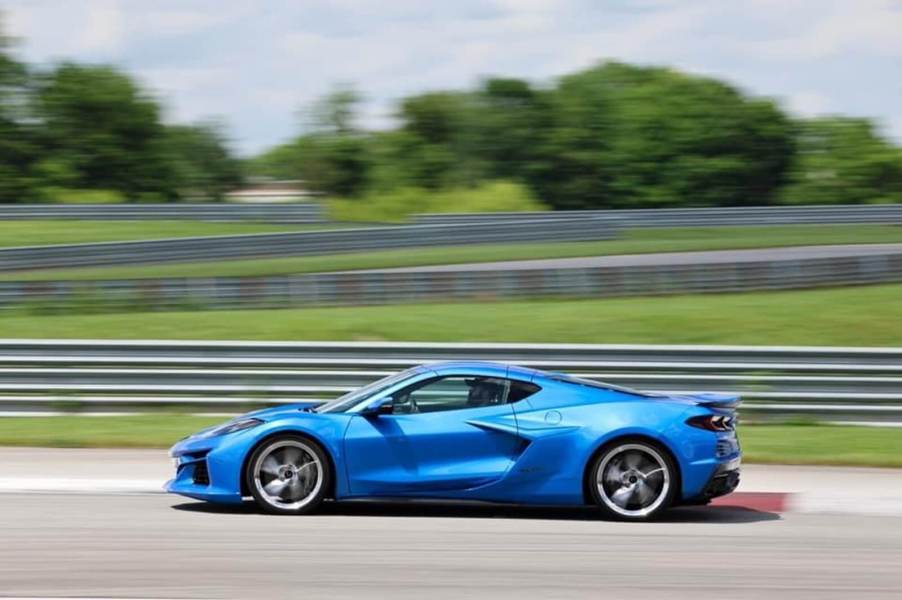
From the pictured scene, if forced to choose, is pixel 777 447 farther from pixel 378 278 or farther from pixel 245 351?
pixel 378 278

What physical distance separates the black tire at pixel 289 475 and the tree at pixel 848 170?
58097 millimetres

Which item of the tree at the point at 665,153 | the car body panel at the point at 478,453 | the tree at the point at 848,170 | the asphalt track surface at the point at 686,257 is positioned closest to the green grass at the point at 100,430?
the car body panel at the point at 478,453

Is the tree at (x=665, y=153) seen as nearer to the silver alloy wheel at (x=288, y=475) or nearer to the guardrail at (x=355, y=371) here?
the guardrail at (x=355, y=371)

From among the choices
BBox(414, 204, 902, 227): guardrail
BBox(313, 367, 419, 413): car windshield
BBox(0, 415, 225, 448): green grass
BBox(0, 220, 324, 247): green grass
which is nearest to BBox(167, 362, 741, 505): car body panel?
BBox(313, 367, 419, 413): car windshield

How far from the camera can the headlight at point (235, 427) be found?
844 centimetres

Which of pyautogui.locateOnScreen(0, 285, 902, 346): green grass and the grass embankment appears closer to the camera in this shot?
the grass embankment

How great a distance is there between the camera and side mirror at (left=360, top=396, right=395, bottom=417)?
27.4ft

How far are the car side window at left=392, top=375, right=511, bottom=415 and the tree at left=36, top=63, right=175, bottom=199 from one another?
52.6m

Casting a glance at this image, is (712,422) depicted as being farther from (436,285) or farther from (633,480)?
(436,285)

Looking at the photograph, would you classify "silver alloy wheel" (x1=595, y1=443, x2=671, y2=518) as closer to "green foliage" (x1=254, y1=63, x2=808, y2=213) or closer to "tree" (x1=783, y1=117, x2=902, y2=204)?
"green foliage" (x1=254, y1=63, x2=808, y2=213)

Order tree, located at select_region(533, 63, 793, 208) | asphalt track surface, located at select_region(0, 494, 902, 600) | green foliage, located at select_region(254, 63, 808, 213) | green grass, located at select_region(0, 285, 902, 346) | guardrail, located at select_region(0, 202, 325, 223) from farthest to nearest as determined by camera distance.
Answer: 1. green foliage, located at select_region(254, 63, 808, 213)
2. tree, located at select_region(533, 63, 793, 208)
3. guardrail, located at select_region(0, 202, 325, 223)
4. green grass, located at select_region(0, 285, 902, 346)
5. asphalt track surface, located at select_region(0, 494, 902, 600)

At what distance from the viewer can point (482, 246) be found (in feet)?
103

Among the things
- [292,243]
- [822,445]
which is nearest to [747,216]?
[292,243]

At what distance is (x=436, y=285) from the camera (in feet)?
65.4
